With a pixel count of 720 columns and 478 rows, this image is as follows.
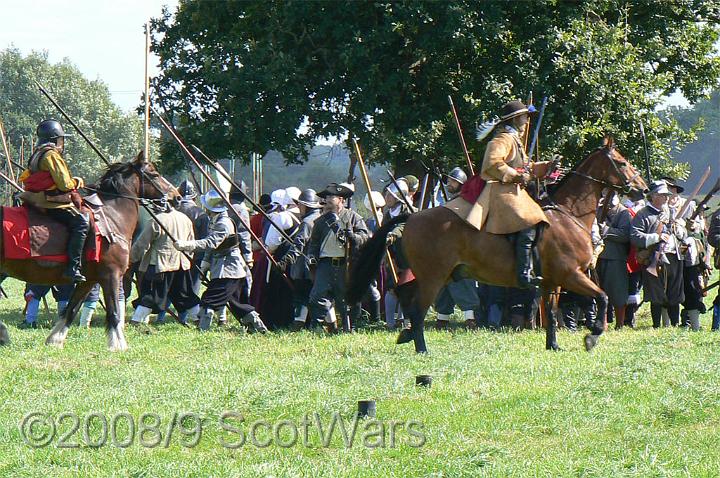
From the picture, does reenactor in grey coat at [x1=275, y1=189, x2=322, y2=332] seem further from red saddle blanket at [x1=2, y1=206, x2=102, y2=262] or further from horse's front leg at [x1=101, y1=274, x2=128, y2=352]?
red saddle blanket at [x1=2, y1=206, x2=102, y2=262]

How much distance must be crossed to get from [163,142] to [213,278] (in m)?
8.70

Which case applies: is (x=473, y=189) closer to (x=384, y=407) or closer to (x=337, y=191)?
(x=337, y=191)

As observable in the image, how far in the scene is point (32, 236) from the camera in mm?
12320

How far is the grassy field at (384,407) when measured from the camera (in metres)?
6.72

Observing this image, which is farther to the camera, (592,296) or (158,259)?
(158,259)

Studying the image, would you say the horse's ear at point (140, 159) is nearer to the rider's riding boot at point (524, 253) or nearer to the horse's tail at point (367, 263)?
the horse's tail at point (367, 263)

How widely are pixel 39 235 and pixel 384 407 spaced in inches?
224

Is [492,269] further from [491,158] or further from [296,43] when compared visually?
[296,43]

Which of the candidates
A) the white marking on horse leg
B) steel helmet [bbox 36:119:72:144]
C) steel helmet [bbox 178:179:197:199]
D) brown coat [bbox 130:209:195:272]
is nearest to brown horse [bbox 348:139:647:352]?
the white marking on horse leg

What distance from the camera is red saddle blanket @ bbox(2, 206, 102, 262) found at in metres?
12.2

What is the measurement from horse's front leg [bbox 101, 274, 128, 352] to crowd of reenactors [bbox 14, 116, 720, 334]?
1954 millimetres

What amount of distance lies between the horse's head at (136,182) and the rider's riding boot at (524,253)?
172 inches

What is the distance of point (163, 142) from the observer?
23594mm

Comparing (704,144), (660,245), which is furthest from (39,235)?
(704,144)
